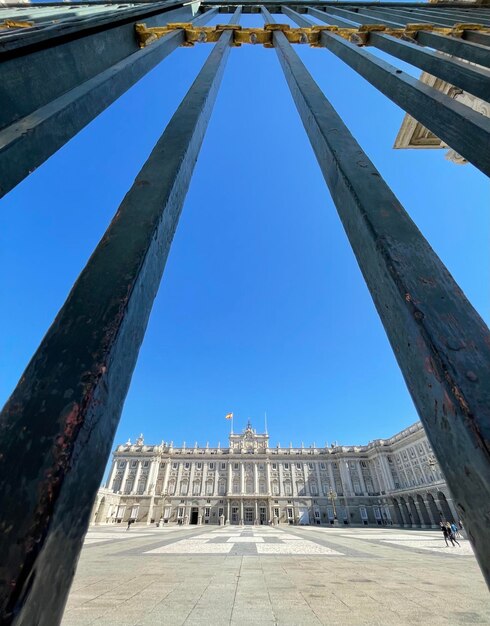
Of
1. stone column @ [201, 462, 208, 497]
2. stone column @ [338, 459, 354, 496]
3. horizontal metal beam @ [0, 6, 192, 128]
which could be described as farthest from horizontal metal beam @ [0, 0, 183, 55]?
stone column @ [338, 459, 354, 496]

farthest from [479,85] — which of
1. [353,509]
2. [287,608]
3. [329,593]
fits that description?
[353,509]

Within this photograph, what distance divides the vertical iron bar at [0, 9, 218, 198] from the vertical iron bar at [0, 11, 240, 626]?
54cm

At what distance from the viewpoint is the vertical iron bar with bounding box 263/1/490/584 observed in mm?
725

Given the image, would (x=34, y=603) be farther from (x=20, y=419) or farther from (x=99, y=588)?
(x=99, y=588)

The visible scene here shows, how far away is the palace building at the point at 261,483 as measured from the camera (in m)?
49.7

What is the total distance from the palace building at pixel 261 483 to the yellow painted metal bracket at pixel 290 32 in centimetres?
5233

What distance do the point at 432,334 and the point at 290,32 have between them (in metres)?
5.57

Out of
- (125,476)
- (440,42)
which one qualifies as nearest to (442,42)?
(440,42)

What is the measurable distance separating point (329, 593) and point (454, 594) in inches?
71.1

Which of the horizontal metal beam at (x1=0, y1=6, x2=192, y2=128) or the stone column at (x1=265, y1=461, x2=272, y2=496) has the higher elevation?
the stone column at (x1=265, y1=461, x2=272, y2=496)

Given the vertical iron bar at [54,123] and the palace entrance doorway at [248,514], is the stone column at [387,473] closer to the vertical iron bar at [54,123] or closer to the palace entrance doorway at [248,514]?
the palace entrance doorway at [248,514]

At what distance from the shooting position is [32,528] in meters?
0.55

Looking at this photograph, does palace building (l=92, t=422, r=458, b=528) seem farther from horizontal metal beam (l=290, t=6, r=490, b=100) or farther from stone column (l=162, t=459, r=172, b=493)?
horizontal metal beam (l=290, t=6, r=490, b=100)

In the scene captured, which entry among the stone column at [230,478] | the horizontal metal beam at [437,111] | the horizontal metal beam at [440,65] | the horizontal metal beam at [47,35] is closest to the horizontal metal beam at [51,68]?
the horizontal metal beam at [47,35]
